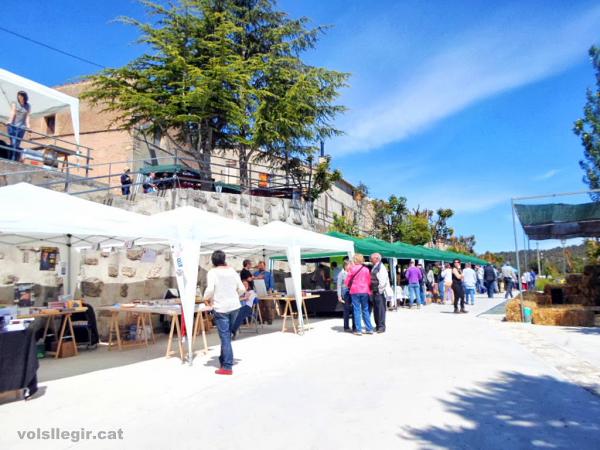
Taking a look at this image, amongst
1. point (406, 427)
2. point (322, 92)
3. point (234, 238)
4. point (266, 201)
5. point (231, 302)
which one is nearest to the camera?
point (406, 427)

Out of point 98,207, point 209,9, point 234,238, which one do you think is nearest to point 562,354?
point 234,238

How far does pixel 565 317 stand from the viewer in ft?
31.0

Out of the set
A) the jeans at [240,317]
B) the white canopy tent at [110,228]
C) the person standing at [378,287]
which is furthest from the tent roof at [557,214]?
the jeans at [240,317]

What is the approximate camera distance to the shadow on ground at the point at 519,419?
314 centimetres

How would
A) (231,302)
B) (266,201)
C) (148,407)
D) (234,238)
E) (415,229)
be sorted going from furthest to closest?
(415,229), (266,201), (234,238), (231,302), (148,407)

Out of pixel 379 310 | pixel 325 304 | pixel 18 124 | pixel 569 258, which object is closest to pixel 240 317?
pixel 379 310

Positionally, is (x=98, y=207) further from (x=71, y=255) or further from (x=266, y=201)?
(x=266, y=201)

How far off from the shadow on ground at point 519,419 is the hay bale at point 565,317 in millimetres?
5620

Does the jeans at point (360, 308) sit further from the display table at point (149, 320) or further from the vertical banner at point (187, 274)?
the vertical banner at point (187, 274)

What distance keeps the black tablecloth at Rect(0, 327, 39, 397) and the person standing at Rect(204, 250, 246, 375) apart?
76.6 inches

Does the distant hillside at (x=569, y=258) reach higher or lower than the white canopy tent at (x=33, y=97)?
lower

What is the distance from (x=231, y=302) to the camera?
17.8ft

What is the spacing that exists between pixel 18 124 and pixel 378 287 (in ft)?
28.1

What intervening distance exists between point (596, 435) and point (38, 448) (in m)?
4.28
